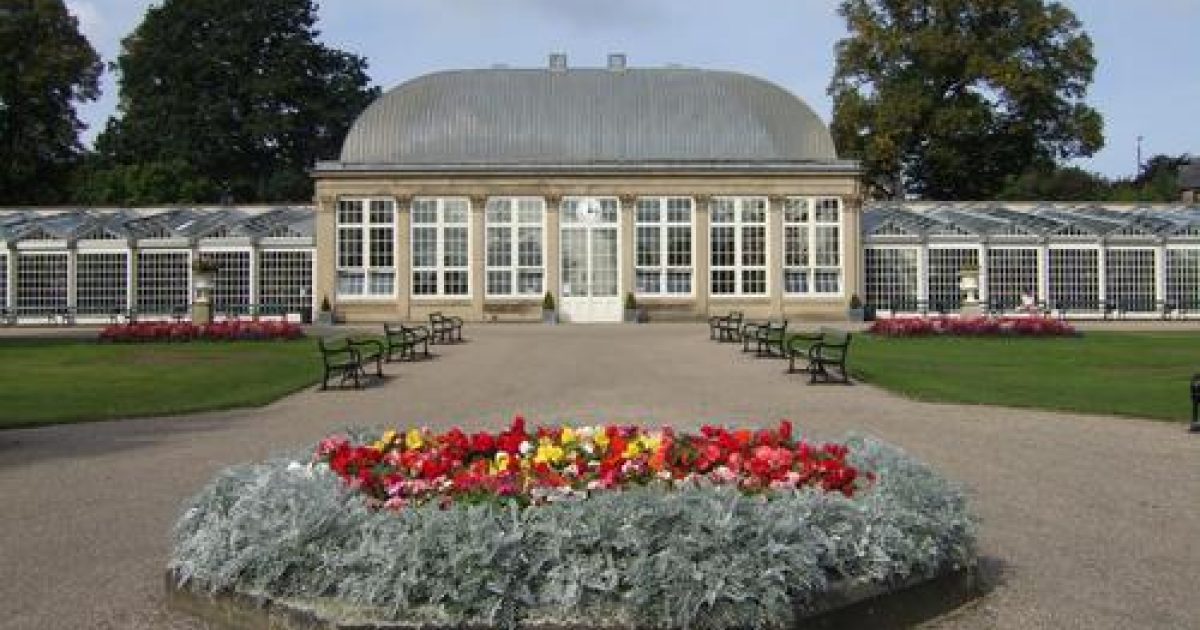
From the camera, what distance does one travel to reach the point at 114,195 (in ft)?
197

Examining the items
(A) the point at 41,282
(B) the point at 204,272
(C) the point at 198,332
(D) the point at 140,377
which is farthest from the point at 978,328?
(A) the point at 41,282

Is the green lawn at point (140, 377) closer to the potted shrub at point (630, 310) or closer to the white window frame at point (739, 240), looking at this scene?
the potted shrub at point (630, 310)

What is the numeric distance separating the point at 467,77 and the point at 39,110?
28814 mm

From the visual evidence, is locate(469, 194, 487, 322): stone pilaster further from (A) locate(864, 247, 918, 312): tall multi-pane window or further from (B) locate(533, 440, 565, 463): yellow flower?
(B) locate(533, 440, 565, 463): yellow flower

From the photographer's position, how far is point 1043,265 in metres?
45.9

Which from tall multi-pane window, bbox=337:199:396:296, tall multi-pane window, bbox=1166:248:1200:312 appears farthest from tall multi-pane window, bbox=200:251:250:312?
tall multi-pane window, bbox=1166:248:1200:312

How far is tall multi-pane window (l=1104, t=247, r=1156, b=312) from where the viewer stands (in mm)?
46000

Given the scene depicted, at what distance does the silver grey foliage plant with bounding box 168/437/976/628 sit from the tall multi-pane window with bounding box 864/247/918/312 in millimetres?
41366

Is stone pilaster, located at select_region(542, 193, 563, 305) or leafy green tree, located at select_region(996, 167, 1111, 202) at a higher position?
leafy green tree, located at select_region(996, 167, 1111, 202)

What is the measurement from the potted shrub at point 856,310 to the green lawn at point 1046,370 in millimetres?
12040

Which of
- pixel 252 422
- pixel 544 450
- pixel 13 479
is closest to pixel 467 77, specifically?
pixel 252 422

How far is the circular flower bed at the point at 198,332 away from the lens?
30.3 metres

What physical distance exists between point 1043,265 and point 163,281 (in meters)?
35.8

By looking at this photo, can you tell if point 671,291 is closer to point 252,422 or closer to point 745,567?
point 252,422
